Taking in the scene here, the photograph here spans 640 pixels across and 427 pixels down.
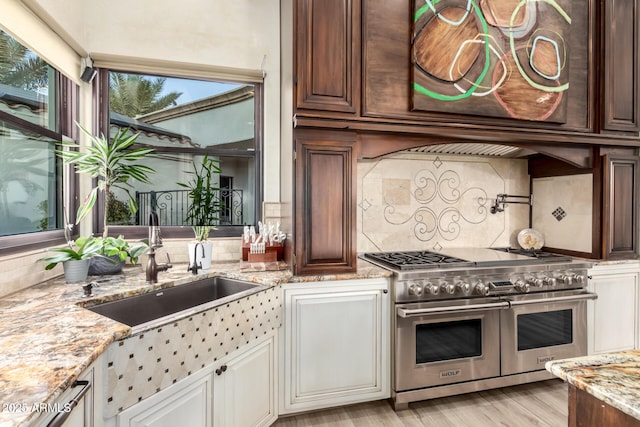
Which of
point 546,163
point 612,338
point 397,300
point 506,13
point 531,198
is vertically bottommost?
point 612,338

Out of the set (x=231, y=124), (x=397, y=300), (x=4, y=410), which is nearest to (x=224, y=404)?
(x=4, y=410)

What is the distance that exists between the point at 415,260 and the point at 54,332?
2.01 metres

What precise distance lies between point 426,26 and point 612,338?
2.82 m

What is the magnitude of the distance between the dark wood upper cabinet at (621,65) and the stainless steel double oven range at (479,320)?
1253 millimetres

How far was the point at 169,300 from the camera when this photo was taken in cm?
175

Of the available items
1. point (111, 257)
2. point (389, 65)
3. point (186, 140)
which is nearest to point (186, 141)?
point (186, 140)

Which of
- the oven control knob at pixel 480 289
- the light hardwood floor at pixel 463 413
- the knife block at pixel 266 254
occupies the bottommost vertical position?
the light hardwood floor at pixel 463 413

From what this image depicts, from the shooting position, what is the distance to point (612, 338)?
8.15 feet

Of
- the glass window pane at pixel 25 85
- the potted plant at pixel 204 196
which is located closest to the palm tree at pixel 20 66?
the glass window pane at pixel 25 85

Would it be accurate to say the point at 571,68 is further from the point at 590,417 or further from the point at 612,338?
the point at 590,417

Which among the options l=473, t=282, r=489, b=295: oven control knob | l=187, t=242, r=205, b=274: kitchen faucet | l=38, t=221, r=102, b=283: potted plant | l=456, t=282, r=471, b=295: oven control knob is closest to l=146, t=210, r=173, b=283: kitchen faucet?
l=187, t=242, r=205, b=274: kitchen faucet

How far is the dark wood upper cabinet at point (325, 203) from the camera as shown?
198 centimetres

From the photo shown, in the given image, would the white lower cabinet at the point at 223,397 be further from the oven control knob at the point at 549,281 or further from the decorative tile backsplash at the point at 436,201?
the oven control knob at the point at 549,281

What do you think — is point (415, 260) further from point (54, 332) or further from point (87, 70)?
point (87, 70)
